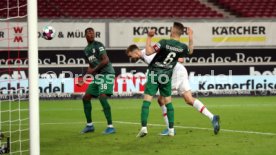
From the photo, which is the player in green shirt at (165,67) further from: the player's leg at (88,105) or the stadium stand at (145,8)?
the stadium stand at (145,8)

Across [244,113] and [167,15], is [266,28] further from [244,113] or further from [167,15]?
[244,113]

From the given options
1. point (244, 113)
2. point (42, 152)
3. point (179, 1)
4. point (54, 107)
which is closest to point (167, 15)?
point (179, 1)

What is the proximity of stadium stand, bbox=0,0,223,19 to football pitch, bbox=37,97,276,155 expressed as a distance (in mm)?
8605

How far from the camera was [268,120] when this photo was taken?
14344 millimetres

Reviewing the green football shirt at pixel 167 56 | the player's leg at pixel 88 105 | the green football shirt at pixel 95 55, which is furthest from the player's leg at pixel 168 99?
the player's leg at pixel 88 105

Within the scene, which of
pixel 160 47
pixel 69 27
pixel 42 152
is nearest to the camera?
pixel 42 152

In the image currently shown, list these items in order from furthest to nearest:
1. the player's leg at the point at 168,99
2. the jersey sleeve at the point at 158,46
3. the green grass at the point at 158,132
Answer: the player's leg at the point at 168,99
the jersey sleeve at the point at 158,46
the green grass at the point at 158,132

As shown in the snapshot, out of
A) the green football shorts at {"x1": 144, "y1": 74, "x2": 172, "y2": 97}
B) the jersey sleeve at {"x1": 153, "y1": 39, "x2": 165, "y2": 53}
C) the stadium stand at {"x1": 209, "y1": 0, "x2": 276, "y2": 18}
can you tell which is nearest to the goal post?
the jersey sleeve at {"x1": 153, "y1": 39, "x2": 165, "y2": 53}

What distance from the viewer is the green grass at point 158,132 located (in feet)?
30.7

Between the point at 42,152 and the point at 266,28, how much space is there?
18.4m

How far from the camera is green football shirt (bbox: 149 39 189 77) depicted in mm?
11016

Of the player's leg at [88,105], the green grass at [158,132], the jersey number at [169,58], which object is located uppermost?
the jersey number at [169,58]

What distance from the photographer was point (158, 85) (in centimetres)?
1123

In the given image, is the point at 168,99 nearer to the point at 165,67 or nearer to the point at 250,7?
the point at 165,67
